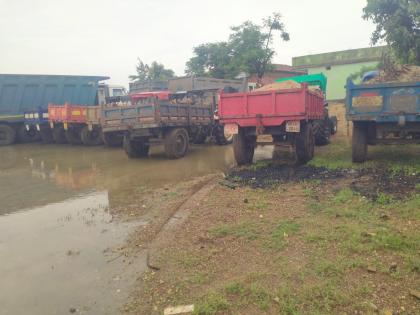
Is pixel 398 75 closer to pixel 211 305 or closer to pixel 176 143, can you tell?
pixel 176 143

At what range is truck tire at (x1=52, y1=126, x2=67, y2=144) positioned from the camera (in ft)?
47.8

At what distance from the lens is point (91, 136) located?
13953 millimetres

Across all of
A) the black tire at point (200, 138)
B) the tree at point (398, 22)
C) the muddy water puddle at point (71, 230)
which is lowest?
the muddy water puddle at point (71, 230)

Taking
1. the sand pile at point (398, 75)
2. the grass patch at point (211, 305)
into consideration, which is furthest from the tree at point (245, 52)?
the grass patch at point (211, 305)

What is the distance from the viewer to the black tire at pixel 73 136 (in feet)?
46.7

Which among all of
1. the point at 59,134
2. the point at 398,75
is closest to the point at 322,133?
the point at 398,75

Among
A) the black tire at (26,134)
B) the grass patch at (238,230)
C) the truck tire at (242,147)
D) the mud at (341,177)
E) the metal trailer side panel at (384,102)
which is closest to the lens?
the grass patch at (238,230)

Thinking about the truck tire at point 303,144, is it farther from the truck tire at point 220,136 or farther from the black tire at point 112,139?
the black tire at point 112,139

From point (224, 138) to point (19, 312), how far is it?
1034cm

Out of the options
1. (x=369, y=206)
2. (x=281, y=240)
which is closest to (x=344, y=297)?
(x=281, y=240)

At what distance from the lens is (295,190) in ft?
17.3

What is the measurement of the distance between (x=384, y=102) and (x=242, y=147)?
295cm

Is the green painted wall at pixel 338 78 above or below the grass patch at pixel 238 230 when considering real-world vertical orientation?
above

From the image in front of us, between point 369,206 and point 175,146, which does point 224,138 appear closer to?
point 175,146
